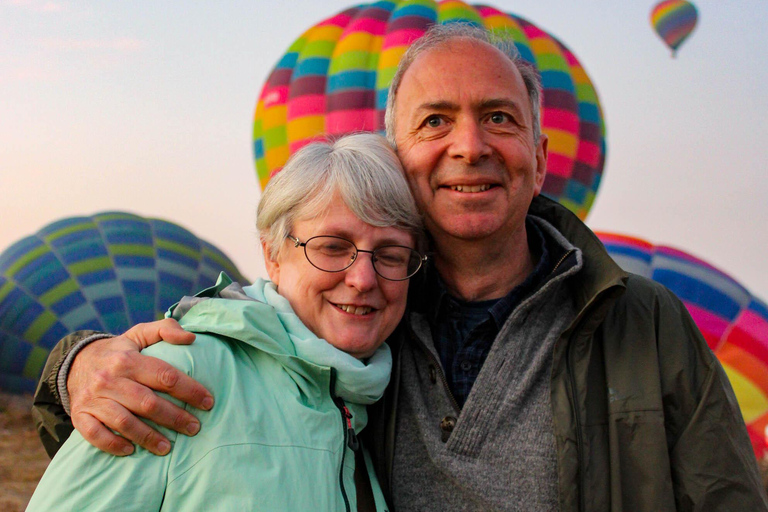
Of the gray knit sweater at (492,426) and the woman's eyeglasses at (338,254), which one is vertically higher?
the woman's eyeglasses at (338,254)

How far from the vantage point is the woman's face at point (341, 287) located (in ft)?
7.03

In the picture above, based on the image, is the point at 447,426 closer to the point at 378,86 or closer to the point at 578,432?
the point at 578,432

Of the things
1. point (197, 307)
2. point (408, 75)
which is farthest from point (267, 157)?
point (197, 307)

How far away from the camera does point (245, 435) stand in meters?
1.75

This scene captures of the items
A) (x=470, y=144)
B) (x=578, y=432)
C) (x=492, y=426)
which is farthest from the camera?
(x=470, y=144)

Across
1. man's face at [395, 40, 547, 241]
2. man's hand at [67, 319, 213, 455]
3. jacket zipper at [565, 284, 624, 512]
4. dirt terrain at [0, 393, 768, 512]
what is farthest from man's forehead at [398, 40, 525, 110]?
dirt terrain at [0, 393, 768, 512]

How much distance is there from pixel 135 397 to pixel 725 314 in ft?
26.0

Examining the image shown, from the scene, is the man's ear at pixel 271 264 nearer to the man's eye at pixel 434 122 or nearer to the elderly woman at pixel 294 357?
the elderly woman at pixel 294 357

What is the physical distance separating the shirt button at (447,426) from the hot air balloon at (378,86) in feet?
25.9

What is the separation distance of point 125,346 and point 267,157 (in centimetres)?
939

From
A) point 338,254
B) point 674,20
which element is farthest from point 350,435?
point 674,20

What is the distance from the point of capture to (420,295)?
2625 mm

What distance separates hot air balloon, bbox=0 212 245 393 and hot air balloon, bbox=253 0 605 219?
2.15m

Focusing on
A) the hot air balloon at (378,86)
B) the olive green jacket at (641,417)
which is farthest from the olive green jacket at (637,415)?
the hot air balloon at (378,86)
